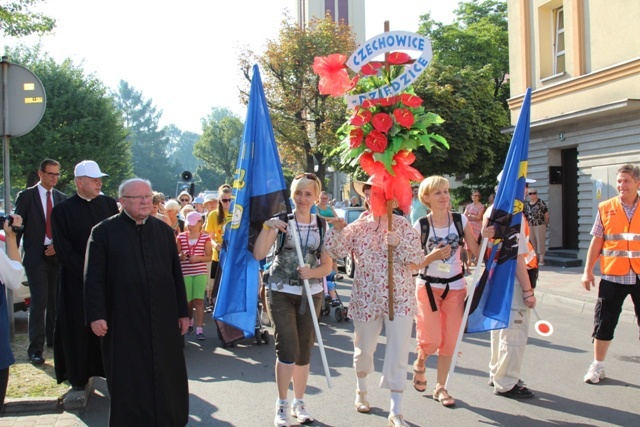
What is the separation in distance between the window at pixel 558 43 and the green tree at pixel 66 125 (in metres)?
25.1

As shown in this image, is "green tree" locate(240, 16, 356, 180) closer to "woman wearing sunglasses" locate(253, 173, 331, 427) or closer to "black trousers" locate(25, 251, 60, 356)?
"black trousers" locate(25, 251, 60, 356)

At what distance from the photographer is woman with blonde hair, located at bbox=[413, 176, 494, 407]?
5656 mm

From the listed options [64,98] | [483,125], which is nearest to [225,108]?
[64,98]

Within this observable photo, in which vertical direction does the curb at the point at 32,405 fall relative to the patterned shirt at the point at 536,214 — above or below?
below

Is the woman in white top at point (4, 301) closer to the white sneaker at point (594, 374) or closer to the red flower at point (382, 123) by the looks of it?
the red flower at point (382, 123)

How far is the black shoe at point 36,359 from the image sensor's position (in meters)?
6.94

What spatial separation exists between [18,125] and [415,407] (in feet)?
16.9

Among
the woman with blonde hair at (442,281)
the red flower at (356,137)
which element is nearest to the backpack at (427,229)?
A: the woman with blonde hair at (442,281)

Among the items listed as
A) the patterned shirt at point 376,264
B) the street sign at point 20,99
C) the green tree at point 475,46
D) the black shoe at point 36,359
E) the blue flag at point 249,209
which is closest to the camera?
the patterned shirt at point 376,264

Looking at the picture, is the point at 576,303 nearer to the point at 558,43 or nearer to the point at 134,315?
the point at 134,315

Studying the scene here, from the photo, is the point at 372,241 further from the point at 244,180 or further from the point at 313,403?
the point at 313,403

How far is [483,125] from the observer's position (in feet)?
76.6

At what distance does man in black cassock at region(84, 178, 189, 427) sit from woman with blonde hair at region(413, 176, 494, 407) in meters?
2.23

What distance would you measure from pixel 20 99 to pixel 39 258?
70.1 inches
